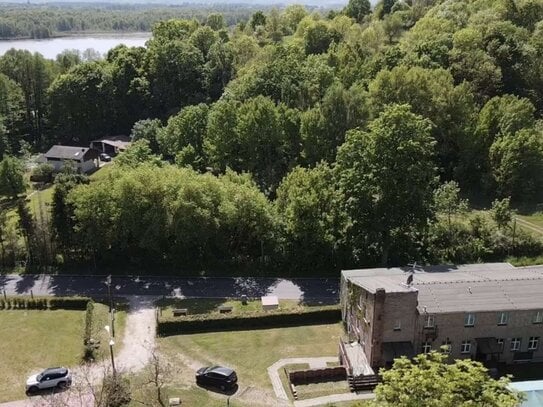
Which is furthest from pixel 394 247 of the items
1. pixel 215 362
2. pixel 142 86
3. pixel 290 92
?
pixel 142 86

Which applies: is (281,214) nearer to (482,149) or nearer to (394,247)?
(394,247)

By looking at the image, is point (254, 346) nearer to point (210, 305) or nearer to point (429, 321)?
point (210, 305)

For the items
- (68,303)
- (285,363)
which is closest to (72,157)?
Result: (68,303)

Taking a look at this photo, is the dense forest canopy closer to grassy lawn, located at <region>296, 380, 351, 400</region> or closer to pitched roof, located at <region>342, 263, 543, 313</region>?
pitched roof, located at <region>342, 263, 543, 313</region>

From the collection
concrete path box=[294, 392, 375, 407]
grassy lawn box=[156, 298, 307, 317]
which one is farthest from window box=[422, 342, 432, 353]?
grassy lawn box=[156, 298, 307, 317]

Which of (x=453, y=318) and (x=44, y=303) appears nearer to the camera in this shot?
(x=453, y=318)

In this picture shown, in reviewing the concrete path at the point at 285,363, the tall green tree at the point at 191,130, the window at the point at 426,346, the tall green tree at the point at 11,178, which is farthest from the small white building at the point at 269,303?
the tall green tree at the point at 11,178
